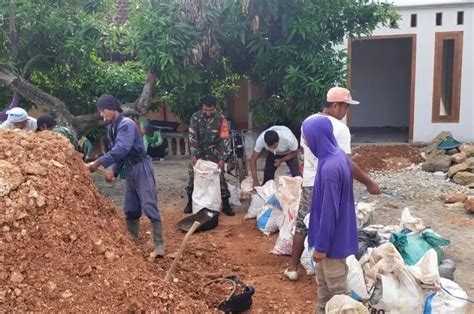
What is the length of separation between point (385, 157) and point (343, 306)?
8034 millimetres

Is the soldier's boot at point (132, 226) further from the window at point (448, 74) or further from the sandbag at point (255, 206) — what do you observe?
the window at point (448, 74)

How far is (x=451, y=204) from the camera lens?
7508 millimetres

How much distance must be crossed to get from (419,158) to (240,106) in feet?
13.3

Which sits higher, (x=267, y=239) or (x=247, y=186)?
(x=247, y=186)

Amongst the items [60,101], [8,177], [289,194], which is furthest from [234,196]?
[8,177]

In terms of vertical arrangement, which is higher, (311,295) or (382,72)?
(382,72)

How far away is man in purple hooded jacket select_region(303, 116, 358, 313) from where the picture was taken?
344 cm

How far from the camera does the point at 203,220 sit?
6.61 meters

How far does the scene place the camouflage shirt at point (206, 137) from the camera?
711 centimetres

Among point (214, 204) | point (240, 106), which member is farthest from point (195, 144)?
point (240, 106)

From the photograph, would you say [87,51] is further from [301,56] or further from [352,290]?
[352,290]

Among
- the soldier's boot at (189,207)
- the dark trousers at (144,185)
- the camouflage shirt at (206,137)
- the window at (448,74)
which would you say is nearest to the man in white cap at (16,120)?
the dark trousers at (144,185)

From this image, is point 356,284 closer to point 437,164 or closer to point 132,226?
point 132,226

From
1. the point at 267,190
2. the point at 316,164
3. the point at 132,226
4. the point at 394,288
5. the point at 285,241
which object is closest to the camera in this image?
the point at 394,288
